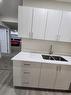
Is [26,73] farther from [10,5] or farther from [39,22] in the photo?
[10,5]

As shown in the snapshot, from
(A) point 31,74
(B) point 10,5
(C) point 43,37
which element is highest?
(B) point 10,5

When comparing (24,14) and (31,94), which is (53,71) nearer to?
(31,94)

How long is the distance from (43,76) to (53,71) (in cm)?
29

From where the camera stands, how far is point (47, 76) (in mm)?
2016

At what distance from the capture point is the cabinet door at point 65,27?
2154 mm

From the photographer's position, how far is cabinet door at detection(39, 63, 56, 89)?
196cm

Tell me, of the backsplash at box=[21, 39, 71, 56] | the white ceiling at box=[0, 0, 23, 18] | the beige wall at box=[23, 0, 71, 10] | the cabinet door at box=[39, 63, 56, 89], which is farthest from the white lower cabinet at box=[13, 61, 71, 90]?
the white ceiling at box=[0, 0, 23, 18]

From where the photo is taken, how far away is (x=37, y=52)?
2.63 meters

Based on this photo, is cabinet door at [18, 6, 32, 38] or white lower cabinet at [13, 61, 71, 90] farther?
cabinet door at [18, 6, 32, 38]

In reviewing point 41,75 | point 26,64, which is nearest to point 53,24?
point 26,64

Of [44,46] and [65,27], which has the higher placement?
[65,27]

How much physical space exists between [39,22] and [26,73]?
1.42 metres

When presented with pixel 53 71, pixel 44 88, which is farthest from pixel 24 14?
pixel 44 88

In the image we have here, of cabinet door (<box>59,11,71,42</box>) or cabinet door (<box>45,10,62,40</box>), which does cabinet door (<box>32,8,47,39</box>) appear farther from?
cabinet door (<box>59,11,71,42</box>)
